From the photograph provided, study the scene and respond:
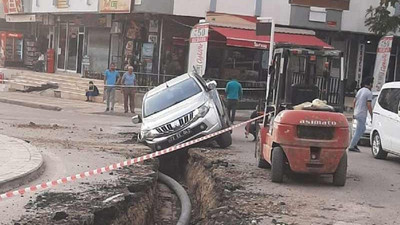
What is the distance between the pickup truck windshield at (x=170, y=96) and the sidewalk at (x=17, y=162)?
297 cm

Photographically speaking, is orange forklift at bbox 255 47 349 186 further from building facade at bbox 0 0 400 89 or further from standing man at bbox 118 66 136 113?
building facade at bbox 0 0 400 89

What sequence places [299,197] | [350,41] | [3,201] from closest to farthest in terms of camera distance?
[3,201], [299,197], [350,41]

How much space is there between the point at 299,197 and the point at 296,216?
1.26 metres

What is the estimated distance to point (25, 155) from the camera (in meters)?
10.8

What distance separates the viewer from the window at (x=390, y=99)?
13.2 m

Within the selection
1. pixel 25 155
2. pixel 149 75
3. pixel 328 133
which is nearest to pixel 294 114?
pixel 328 133

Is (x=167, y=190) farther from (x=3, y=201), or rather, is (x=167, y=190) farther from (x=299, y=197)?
(x=3, y=201)

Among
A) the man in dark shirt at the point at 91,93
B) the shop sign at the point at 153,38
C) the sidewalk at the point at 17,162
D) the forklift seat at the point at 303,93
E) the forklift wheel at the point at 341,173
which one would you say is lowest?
the man in dark shirt at the point at 91,93

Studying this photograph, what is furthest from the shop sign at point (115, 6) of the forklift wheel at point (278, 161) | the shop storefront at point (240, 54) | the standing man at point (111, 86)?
the forklift wheel at point (278, 161)

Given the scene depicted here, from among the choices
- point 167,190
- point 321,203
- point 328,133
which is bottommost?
Result: point 167,190

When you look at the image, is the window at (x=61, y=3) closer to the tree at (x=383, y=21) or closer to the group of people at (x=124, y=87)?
the group of people at (x=124, y=87)

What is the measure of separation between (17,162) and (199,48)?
13.5m

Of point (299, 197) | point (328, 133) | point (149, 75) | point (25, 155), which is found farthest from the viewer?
point (149, 75)

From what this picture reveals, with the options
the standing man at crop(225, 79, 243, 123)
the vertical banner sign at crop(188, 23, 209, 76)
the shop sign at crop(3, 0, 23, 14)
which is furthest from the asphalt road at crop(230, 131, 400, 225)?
the shop sign at crop(3, 0, 23, 14)
